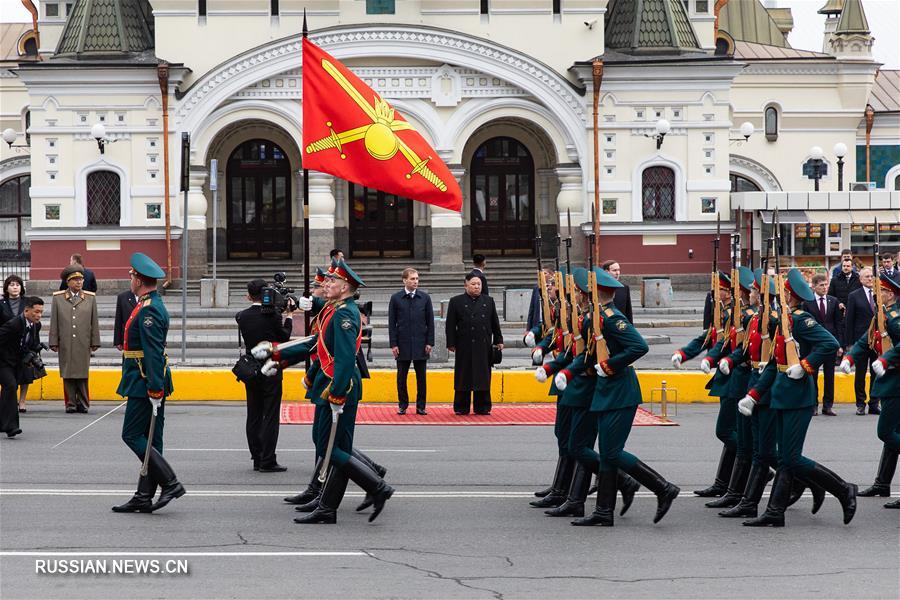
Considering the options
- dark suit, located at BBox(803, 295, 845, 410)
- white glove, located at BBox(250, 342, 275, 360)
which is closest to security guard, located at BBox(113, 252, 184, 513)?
white glove, located at BBox(250, 342, 275, 360)

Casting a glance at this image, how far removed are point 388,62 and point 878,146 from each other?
2077 centimetres

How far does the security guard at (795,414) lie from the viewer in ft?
34.5

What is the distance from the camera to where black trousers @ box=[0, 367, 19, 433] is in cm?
1504

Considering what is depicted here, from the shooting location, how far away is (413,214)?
3962 cm

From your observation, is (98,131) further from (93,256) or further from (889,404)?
(889,404)

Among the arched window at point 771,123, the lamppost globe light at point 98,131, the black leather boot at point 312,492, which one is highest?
the arched window at point 771,123

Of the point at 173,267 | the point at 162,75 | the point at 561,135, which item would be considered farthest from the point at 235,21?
the point at 561,135

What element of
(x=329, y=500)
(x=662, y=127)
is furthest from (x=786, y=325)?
(x=662, y=127)

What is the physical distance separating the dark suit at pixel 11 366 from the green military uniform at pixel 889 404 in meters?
8.69

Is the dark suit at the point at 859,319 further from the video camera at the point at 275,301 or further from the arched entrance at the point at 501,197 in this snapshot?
the arched entrance at the point at 501,197

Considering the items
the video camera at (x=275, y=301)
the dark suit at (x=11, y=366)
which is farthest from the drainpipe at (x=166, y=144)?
the video camera at (x=275, y=301)

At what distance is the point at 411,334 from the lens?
17500 mm

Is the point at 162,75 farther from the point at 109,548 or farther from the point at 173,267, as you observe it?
the point at 109,548

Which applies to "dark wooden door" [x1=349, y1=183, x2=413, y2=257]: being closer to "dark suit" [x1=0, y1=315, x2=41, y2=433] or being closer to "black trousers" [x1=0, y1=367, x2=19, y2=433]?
"dark suit" [x1=0, y1=315, x2=41, y2=433]
